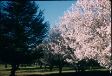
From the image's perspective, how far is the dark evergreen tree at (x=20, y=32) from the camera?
112 ft

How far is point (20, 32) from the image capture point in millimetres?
35625

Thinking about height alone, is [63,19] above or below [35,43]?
above

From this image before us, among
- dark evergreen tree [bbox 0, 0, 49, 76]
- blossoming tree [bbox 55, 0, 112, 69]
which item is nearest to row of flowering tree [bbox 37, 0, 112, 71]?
blossoming tree [bbox 55, 0, 112, 69]

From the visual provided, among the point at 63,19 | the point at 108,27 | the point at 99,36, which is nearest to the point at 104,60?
the point at 99,36

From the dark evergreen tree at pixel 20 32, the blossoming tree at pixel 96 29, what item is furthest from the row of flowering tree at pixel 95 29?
the dark evergreen tree at pixel 20 32

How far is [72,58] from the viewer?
1512 inches

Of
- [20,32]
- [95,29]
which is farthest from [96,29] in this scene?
[20,32]

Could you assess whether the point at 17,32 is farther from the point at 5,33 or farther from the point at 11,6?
the point at 11,6

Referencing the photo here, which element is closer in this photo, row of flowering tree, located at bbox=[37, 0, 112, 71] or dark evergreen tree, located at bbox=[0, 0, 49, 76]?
row of flowering tree, located at bbox=[37, 0, 112, 71]

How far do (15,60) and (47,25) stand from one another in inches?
287

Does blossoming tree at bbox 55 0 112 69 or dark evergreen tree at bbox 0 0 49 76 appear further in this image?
dark evergreen tree at bbox 0 0 49 76

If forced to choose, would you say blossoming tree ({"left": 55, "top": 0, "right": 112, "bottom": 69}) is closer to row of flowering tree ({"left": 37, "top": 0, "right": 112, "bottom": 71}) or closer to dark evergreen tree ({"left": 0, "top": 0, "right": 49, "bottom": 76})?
row of flowering tree ({"left": 37, "top": 0, "right": 112, "bottom": 71})

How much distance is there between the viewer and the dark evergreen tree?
34125 millimetres

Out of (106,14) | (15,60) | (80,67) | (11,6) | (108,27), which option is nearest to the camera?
(108,27)
